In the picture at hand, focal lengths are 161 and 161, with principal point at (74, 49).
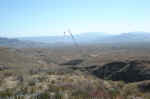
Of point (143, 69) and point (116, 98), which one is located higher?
point (116, 98)

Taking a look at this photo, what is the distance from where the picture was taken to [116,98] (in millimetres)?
8211

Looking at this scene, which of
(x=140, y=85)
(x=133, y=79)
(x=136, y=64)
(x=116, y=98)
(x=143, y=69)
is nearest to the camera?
(x=116, y=98)

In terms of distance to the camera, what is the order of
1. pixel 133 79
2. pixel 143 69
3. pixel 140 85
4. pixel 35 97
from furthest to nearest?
pixel 143 69 < pixel 133 79 < pixel 140 85 < pixel 35 97

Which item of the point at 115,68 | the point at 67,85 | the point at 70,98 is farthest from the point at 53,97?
the point at 115,68

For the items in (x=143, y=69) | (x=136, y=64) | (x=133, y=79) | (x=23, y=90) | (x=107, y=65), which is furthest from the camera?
(x=107, y=65)

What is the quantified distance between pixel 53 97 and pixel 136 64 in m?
20.4

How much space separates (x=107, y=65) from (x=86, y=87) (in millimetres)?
17416

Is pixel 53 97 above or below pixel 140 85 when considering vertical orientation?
above

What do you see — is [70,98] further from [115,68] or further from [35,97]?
[115,68]

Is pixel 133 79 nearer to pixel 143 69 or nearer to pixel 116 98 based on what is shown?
pixel 143 69

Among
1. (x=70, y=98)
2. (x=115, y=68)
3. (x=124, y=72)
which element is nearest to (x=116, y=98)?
(x=70, y=98)

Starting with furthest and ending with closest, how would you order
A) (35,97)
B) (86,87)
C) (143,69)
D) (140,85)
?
(143,69) → (140,85) → (86,87) → (35,97)

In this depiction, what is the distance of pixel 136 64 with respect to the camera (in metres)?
25.0

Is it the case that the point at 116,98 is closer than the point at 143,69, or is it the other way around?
the point at 116,98
